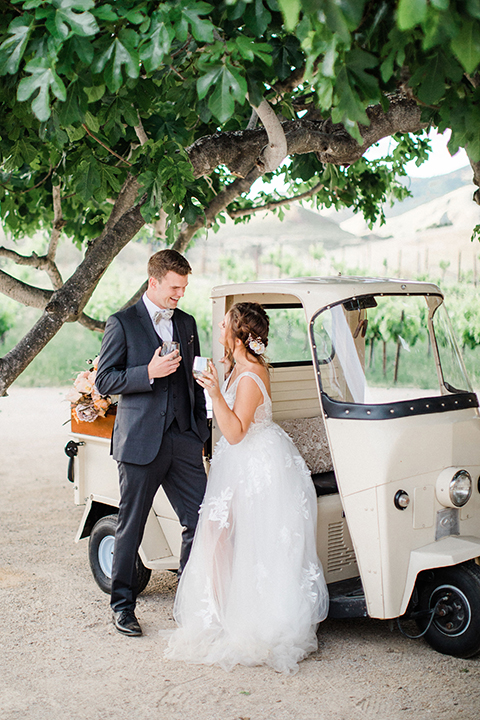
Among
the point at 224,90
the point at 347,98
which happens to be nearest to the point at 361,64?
the point at 347,98

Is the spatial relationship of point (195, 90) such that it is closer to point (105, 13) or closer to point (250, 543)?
point (105, 13)

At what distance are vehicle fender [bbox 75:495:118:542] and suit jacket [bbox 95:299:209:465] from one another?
0.97m

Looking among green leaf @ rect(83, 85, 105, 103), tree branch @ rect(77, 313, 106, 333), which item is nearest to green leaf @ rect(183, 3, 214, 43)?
green leaf @ rect(83, 85, 105, 103)

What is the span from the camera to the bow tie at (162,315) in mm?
3963

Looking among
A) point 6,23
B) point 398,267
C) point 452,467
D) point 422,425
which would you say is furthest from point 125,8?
point 398,267

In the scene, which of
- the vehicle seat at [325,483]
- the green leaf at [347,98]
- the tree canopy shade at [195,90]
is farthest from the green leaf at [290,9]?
the vehicle seat at [325,483]

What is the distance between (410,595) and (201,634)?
111 centimetres

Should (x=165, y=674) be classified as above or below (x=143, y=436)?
below

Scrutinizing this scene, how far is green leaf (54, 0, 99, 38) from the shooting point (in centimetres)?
240

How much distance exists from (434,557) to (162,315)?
195 cm

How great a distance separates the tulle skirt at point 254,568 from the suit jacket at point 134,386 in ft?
1.39

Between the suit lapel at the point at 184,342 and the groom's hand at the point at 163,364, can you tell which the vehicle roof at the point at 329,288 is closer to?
the suit lapel at the point at 184,342

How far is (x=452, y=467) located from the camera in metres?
3.61

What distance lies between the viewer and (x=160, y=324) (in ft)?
13.3
